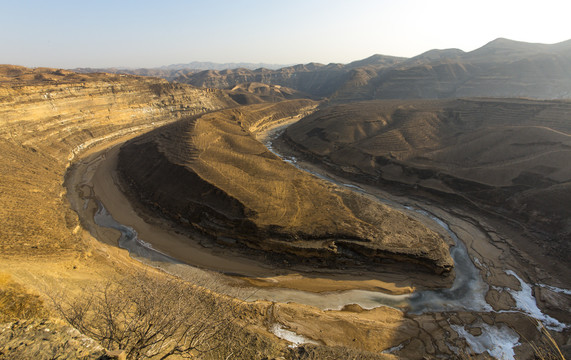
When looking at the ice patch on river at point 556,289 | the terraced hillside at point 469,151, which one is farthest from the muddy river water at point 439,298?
the terraced hillside at point 469,151

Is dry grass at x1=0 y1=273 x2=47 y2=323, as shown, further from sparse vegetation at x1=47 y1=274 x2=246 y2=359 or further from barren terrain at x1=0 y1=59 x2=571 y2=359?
sparse vegetation at x1=47 y1=274 x2=246 y2=359

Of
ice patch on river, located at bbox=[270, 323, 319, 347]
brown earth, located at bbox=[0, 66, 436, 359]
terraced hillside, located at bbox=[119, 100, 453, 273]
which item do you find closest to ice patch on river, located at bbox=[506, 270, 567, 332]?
terraced hillside, located at bbox=[119, 100, 453, 273]

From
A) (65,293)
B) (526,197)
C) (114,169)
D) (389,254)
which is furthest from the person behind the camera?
(114,169)

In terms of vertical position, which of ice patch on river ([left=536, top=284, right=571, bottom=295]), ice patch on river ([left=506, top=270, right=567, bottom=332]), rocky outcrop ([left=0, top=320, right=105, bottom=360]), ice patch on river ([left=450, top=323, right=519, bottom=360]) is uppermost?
rocky outcrop ([left=0, top=320, right=105, bottom=360])

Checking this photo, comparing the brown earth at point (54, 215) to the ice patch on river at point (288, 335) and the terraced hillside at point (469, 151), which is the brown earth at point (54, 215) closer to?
the ice patch on river at point (288, 335)

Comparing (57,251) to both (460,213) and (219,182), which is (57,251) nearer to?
(219,182)

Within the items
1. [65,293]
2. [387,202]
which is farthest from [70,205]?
[387,202]

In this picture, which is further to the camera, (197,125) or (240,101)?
(240,101)
